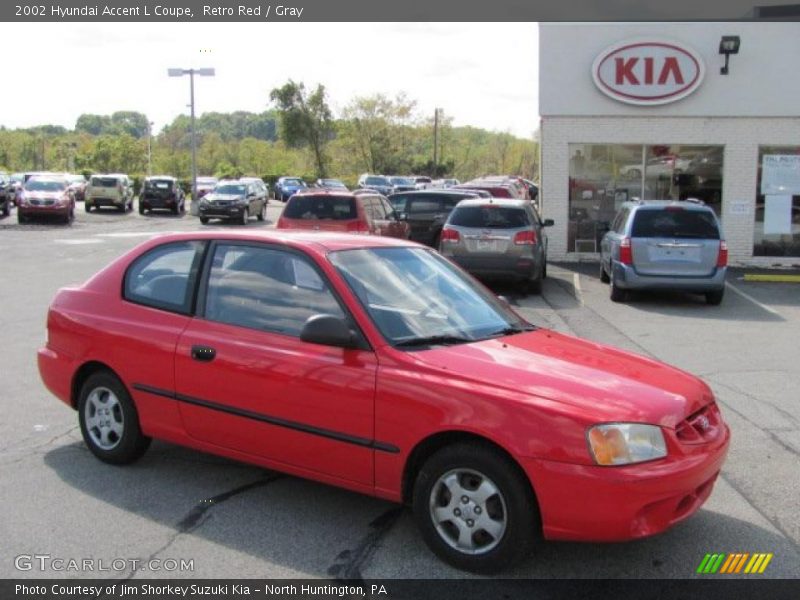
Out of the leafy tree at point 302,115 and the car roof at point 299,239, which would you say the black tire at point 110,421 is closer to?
the car roof at point 299,239

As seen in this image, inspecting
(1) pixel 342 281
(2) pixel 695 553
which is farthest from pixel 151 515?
(2) pixel 695 553

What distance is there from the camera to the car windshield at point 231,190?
3150 centimetres

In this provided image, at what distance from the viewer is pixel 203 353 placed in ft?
15.5

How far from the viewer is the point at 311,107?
63969 millimetres

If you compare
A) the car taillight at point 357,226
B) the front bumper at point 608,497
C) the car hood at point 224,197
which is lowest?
the front bumper at point 608,497

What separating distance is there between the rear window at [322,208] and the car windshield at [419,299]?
9.41 meters

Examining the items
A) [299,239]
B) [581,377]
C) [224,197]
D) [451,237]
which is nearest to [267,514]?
[299,239]

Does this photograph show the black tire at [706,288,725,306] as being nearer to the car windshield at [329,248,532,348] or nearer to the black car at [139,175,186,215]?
the car windshield at [329,248,532,348]

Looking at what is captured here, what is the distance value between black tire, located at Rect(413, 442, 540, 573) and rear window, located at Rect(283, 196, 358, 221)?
1097 centimetres

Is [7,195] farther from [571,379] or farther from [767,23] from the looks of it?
[571,379]

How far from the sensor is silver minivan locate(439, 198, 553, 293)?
1348cm

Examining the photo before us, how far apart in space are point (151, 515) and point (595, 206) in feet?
50.4

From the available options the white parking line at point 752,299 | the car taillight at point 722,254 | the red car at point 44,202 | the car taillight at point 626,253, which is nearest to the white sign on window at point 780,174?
the white parking line at point 752,299

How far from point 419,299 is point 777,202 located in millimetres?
15295
